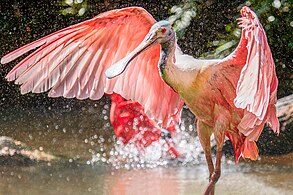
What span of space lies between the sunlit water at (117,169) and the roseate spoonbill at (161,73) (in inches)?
39.7

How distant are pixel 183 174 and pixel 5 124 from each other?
1444 millimetres

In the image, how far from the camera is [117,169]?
12.5 feet

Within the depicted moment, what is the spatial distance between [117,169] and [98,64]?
4.73 feet

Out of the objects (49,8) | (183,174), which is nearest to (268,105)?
(183,174)

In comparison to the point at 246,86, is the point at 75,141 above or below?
below

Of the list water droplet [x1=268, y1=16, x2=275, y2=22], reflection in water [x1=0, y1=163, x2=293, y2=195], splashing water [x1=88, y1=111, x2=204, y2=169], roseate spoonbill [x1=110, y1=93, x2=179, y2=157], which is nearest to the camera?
roseate spoonbill [x1=110, y1=93, x2=179, y2=157]

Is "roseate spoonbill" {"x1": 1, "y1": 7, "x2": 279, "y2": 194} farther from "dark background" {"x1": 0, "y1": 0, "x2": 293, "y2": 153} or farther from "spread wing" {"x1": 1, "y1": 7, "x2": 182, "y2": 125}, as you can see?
"dark background" {"x1": 0, "y1": 0, "x2": 293, "y2": 153}

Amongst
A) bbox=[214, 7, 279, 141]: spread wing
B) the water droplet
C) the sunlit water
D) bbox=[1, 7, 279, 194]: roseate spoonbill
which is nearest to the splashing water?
the sunlit water

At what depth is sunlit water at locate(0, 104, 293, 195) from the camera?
347 cm

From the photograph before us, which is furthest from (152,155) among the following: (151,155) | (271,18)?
(271,18)

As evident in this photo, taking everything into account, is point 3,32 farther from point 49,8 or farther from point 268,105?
point 268,105

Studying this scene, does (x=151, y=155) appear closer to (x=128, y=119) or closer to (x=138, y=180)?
(x=138, y=180)

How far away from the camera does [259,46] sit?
208cm

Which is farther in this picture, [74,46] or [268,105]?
[74,46]
